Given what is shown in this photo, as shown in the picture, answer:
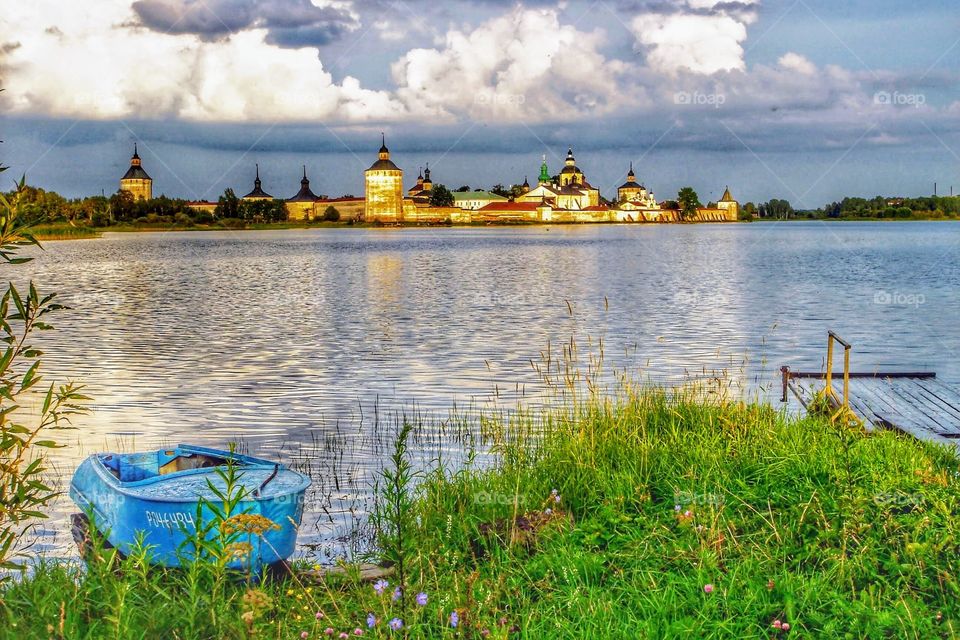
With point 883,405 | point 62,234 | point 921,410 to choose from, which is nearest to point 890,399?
point 883,405

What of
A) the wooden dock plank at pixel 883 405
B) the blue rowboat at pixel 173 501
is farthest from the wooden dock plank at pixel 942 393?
the blue rowboat at pixel 173 501

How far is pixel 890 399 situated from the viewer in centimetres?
1142

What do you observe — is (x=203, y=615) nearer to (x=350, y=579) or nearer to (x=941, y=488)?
(x=350, y=579)

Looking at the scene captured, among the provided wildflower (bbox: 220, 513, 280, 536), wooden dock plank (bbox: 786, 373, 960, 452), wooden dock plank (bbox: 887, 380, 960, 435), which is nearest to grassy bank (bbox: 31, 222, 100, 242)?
wooden dock plank (bbox: 786, 373, 960, 452)

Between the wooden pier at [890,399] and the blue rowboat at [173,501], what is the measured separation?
4611 millimetres

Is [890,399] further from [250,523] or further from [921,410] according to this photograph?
[250,523]

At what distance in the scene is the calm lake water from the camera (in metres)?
11.8

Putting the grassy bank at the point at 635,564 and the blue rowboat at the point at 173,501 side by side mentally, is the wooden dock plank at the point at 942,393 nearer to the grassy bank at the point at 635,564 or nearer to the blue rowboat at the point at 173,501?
the grassy bank at the point at 635,564

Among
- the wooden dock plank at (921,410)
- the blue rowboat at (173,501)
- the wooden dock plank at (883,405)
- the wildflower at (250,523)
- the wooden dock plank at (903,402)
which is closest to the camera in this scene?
the wildflower at (250,523)

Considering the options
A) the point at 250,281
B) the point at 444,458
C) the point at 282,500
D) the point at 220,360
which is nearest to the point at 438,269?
the point at 250,281

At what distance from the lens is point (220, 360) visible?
1895cm

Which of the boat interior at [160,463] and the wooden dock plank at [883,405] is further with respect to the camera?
the wooden dock plank at [883,405]

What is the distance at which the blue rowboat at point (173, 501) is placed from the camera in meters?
6.19

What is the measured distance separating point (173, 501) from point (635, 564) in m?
2.89
